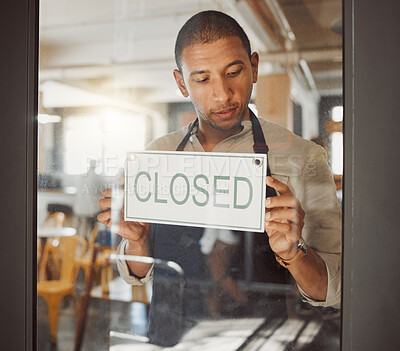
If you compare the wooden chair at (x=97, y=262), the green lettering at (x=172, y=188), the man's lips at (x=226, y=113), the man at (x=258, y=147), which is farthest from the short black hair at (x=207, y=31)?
the wooden chair at (x=97, y=262)

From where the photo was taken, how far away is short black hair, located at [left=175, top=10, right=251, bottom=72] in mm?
880

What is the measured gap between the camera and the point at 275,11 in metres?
0.85

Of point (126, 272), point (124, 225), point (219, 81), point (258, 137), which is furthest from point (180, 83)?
point (126, 272)

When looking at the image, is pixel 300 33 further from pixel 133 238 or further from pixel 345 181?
pixel 133 238

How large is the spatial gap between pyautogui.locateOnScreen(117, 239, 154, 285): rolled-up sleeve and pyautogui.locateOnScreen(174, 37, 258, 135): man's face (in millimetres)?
352

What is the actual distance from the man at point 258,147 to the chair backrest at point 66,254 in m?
0.20

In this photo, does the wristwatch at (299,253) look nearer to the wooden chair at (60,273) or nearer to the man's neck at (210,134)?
the man's neck at (210,134)

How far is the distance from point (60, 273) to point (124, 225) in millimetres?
215

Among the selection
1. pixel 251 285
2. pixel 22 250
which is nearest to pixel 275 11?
pixel 251 285

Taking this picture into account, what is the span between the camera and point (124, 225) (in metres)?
1.00

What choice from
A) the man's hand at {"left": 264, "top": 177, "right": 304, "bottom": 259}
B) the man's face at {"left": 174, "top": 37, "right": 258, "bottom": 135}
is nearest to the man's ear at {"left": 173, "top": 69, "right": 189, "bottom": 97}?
the man's face at {"left": 174, "top": 37, "right": 258, "bottom": 135}

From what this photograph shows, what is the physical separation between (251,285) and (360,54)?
524mm

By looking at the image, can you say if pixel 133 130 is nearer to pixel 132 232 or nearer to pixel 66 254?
pixel 132 232

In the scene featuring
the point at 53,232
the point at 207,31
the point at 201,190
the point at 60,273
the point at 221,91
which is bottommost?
the point at 60,273
